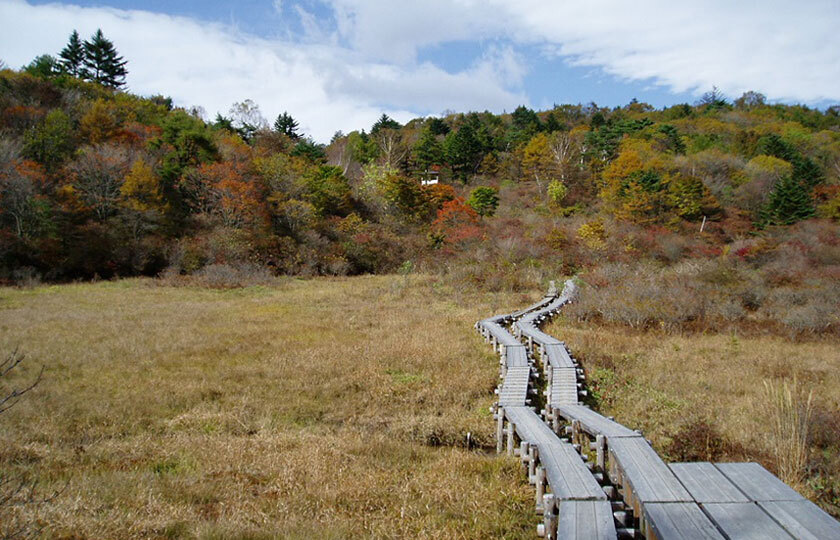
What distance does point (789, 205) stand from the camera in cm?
3459

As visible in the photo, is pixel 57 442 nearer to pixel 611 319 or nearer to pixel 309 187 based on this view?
pixel 611 319

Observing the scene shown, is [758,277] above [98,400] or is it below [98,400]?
above

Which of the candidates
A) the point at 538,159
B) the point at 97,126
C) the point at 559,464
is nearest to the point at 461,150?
the point at 538,159

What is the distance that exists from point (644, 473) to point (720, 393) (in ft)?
17.2

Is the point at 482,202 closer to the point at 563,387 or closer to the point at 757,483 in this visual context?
the point at 563,387

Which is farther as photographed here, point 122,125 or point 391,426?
point 122,125

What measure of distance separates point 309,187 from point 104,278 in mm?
13517

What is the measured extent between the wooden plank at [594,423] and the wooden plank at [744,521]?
1707 mm

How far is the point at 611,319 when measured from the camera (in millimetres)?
14367

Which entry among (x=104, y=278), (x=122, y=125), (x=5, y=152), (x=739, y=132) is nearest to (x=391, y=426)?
(x=104, y=278)

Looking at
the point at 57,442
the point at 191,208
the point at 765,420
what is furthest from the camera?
the point at 191,208

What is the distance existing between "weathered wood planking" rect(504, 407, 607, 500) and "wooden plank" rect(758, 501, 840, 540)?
111 cm

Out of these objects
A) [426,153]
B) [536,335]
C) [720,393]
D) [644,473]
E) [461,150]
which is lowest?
[720,393]

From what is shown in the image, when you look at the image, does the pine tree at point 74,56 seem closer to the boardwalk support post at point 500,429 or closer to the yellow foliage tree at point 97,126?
the yellow foliage tree at point 97,126
